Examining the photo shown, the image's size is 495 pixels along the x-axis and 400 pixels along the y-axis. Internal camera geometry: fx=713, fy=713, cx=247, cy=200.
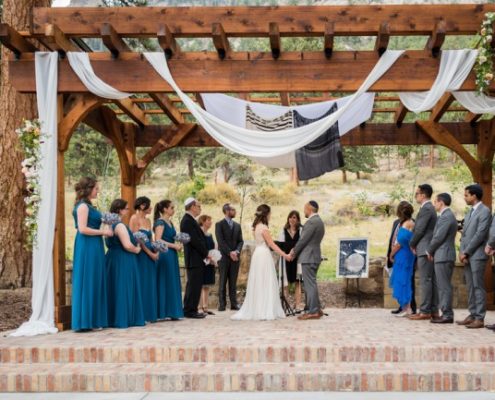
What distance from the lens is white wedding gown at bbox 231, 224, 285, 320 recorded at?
382 inches

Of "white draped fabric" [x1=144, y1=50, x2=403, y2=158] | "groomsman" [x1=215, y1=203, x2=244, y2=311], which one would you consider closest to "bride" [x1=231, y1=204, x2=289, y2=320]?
"groomsman" [x1=215, y1=203, x2=244, y2=311]

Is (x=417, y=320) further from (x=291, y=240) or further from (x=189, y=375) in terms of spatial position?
(x=189, y=375)

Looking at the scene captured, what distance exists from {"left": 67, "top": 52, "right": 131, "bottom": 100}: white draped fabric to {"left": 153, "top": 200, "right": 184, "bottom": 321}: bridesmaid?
1.82 metres

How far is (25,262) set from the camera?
39.8 feet

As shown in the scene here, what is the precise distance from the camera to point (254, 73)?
8312mm

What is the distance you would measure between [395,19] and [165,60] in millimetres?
2642

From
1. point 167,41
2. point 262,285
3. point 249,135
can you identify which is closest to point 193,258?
point 262,285

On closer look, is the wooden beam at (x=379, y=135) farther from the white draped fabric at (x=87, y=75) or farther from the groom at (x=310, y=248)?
the white draped fabric at (x=87, y=75)

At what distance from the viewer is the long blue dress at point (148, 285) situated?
919 cm

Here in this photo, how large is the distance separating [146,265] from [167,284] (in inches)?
20.1

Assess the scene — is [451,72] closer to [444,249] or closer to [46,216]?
[444,249]

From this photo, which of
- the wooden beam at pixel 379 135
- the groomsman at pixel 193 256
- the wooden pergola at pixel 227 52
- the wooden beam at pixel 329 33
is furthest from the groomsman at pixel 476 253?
the wooden beam at pixel 379 135

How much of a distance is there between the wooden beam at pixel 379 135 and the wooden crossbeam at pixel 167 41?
394cm

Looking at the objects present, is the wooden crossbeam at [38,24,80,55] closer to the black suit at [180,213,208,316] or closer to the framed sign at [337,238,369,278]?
the black suit at [180,213,208,316]
